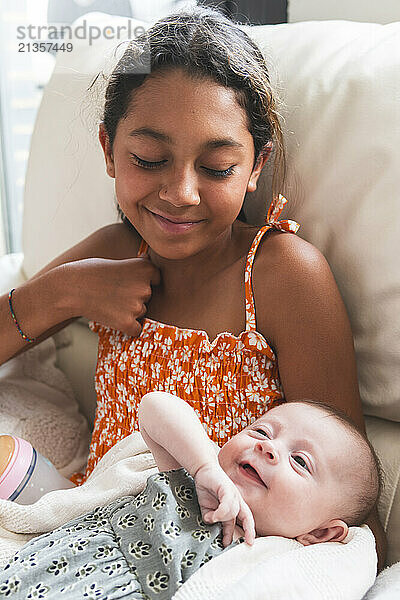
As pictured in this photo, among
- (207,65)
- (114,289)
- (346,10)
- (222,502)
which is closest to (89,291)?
(114,289)

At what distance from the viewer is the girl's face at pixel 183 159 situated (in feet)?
3.15

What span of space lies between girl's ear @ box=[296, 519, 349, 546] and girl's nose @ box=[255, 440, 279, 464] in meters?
0.10

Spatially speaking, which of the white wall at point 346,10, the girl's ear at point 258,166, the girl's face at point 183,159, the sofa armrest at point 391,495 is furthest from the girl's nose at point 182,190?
the white wall at point 346,10

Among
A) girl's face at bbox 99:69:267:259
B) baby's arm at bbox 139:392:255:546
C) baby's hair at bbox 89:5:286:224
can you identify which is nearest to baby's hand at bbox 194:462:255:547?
baby's arm at bbox 139:392:255:546

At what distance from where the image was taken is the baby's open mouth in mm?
835

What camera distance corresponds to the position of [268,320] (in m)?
1.02

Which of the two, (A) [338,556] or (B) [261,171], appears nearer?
(A) [338,556]

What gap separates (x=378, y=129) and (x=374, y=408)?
40cm

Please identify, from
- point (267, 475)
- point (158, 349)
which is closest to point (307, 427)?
point (267, 475)

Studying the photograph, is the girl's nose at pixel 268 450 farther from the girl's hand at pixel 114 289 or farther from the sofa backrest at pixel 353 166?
the girl's hand at pixel 114 289

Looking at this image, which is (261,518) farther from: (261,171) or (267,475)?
(261,171)

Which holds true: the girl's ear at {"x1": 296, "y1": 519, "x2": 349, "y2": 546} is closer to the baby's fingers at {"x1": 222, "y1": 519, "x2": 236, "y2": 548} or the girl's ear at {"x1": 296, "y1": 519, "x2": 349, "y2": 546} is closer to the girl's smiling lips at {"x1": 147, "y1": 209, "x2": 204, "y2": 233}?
the baby's fingers at {"x1": 222, "y1": 519, "x2": 236, "y2": 548}

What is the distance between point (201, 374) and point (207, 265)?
0.18m

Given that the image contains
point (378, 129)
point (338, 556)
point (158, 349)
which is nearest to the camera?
point (338, 556)
